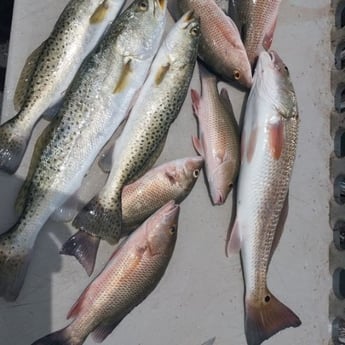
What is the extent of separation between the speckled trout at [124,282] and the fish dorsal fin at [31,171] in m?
0.34

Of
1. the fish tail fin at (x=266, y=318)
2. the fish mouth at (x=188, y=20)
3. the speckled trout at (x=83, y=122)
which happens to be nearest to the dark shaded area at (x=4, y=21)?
the speckled trout at (x=83, y=122)

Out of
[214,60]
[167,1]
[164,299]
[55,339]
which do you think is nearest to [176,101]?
[214,60]

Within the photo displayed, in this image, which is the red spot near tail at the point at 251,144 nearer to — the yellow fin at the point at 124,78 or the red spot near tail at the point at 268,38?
the red spot near tail at the point at 268,38

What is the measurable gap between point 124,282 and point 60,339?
26 centimetres

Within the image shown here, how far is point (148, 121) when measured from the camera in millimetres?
1836

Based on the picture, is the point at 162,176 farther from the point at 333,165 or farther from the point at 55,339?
the point at 333,165

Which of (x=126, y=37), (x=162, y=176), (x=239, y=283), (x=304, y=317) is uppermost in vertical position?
(x=126, y=37)

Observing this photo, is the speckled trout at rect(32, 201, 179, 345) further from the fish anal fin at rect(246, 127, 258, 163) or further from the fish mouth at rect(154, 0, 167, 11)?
the fish mouth at rect(154, 0, 167, 11)

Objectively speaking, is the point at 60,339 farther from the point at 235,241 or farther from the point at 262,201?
the point at 262,201

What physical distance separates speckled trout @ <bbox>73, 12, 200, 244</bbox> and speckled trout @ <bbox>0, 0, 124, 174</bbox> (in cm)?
23

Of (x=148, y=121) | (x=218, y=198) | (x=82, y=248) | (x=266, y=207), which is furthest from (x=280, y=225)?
(x=82, y=248)

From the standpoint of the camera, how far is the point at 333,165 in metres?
2.26

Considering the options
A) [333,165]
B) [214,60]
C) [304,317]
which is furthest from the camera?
[333,165]

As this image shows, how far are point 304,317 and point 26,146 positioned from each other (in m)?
1.23
